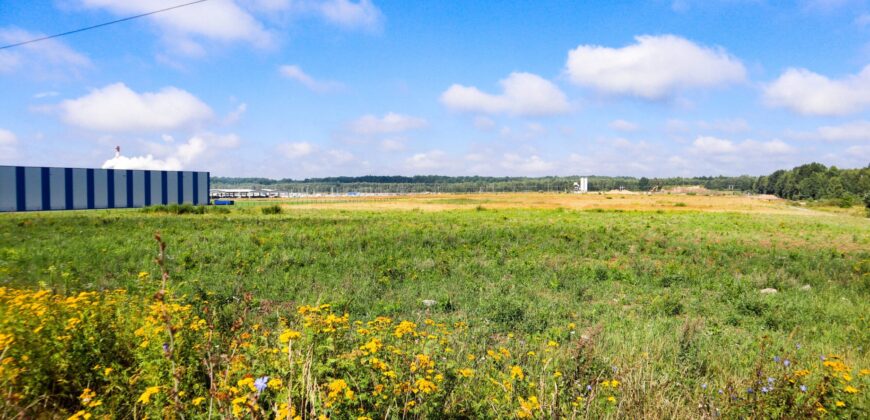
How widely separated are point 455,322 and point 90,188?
52.5 m

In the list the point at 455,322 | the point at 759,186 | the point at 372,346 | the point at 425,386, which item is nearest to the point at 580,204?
the point at 455,322

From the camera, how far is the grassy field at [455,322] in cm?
340

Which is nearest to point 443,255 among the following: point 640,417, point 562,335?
point 562,335

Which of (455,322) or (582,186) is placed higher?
(582,186)

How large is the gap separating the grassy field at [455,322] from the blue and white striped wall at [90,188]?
28.3m

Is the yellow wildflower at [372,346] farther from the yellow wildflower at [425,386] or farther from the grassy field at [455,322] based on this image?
the yellow wildflower at [425,386]

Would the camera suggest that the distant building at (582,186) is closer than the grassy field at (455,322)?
No

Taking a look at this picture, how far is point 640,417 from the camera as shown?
356cm

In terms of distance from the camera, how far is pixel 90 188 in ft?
151

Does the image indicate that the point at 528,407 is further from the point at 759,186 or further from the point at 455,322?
the point at 759,186

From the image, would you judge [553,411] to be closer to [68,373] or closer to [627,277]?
[68,373]

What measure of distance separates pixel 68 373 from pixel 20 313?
2.71 ft

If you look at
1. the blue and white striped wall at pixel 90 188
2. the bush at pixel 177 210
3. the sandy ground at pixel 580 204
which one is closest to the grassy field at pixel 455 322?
the bush at pixel 177 210

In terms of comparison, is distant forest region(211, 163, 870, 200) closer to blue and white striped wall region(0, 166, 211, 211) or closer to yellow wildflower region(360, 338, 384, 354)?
blue and white striped wall region(0, 166, 211, 211)
